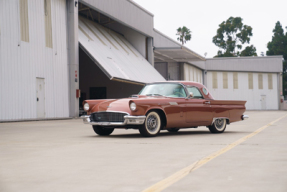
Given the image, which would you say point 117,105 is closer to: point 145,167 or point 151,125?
point 151,125

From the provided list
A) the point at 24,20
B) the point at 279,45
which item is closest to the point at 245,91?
the point at 279,45

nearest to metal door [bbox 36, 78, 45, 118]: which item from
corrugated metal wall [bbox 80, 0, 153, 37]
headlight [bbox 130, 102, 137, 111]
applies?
corrugated metal wall [bbox 80, 0, 153, 37]

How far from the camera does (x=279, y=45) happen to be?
279 ft

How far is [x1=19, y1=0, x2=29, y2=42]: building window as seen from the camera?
21766 millimetres

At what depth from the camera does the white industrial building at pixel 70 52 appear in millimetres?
21125

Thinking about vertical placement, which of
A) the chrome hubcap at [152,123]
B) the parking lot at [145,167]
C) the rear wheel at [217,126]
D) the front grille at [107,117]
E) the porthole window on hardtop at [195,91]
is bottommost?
the parking lot at [145,167]

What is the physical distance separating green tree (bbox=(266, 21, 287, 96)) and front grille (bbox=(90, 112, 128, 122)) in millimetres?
76871

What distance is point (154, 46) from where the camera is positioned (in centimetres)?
4222

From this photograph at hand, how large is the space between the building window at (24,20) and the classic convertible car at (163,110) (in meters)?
10.8

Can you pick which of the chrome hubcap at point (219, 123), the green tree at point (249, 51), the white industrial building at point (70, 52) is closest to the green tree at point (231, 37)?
the green tree at point (249, 51)

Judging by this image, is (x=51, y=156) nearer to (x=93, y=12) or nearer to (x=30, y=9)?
(x=30, y=9)

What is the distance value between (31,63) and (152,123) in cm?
1262

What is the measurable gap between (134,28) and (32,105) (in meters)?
16.8

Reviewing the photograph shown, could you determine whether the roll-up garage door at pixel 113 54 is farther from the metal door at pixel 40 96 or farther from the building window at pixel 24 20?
the building window at pixel 24 20
